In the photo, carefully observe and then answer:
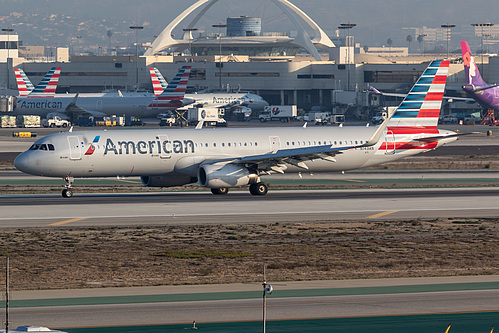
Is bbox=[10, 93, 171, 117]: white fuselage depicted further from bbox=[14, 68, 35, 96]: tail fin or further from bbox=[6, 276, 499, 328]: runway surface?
bbox=[6, 276, 499, 328]: runway surface

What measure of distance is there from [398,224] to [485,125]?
116952mm

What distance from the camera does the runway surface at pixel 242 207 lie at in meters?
44.1

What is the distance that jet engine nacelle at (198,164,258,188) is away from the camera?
5222 cm

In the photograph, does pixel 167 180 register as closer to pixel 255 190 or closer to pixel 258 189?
pixel 255 190

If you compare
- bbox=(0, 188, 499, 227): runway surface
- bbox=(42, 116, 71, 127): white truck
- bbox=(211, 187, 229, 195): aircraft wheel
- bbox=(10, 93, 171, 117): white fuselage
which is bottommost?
bbox=(0, 188, 499, 227): runway surface

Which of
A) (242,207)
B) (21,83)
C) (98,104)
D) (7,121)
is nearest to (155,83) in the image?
(98,104)

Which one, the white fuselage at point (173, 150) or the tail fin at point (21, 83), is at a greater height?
the tail fin at point (21, 83)

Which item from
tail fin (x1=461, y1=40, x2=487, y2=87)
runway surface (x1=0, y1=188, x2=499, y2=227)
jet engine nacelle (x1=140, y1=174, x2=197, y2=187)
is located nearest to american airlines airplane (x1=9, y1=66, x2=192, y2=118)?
tail fin (x1=461, y1=40, x2=487, y2=87)

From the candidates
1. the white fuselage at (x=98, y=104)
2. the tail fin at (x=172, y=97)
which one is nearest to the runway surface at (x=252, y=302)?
the tail fin at (x=172, y=97)

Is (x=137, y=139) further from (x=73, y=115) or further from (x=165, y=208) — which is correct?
(x=73, y=115)

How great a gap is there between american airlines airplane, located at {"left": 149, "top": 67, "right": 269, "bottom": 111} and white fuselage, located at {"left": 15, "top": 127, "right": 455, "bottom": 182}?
109727 mm

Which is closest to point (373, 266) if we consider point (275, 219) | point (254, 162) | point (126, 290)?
point (126, 290)

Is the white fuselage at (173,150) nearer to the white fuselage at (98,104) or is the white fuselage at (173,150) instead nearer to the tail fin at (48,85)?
the white fuselage at (98,104)

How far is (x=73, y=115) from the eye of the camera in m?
156
